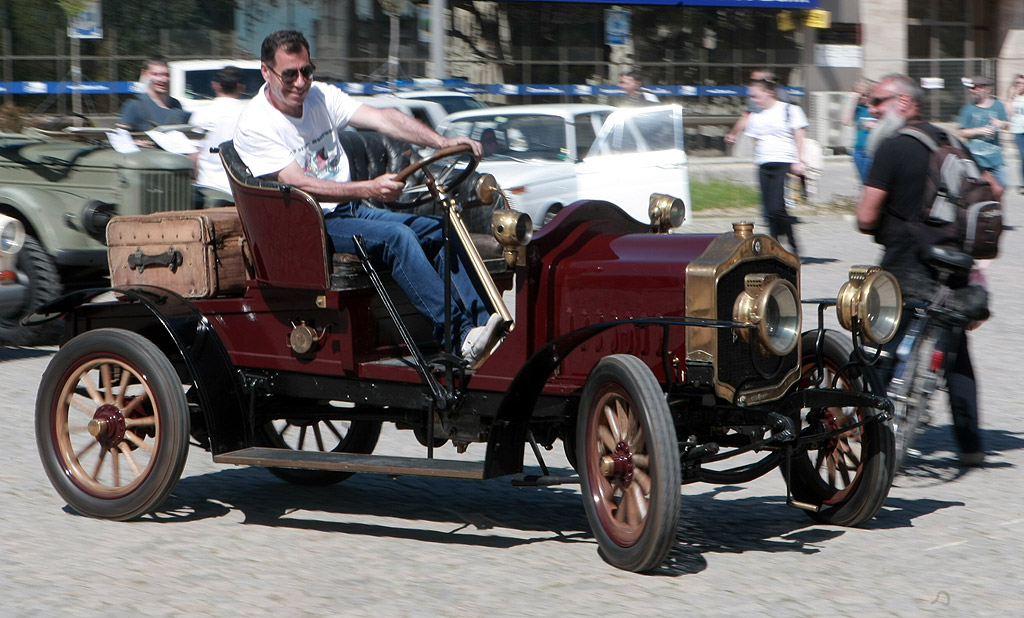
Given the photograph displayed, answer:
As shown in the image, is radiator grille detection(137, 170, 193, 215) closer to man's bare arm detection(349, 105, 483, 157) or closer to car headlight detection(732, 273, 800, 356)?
man's bare arm detection(349, 105, 483, 157)

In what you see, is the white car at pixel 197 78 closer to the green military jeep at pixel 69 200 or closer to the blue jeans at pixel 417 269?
the green military jeep at pixel 69 200

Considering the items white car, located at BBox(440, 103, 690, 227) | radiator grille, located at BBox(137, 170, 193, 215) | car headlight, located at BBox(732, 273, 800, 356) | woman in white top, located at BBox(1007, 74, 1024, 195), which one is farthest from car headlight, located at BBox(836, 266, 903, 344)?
woman in white top, located at BBox(1007, 74, 1024, 195)

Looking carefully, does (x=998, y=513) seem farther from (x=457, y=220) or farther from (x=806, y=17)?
(x=806, y=17)

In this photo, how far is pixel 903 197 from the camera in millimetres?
6074

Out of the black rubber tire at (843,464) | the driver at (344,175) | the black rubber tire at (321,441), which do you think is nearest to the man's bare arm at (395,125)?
the driver at (344,175)

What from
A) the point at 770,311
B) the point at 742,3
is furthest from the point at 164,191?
the point at 742,3

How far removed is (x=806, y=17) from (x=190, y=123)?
1895cm

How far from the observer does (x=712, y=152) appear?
25.7 meters

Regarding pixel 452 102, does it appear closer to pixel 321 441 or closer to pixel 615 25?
pixel 615 25

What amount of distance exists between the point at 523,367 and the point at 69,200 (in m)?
6.03

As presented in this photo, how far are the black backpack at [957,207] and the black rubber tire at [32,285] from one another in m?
5.90

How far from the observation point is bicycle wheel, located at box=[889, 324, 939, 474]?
597cm

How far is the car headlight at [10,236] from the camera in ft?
29.1

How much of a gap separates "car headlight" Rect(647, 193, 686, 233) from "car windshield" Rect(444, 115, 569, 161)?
8041 mm
